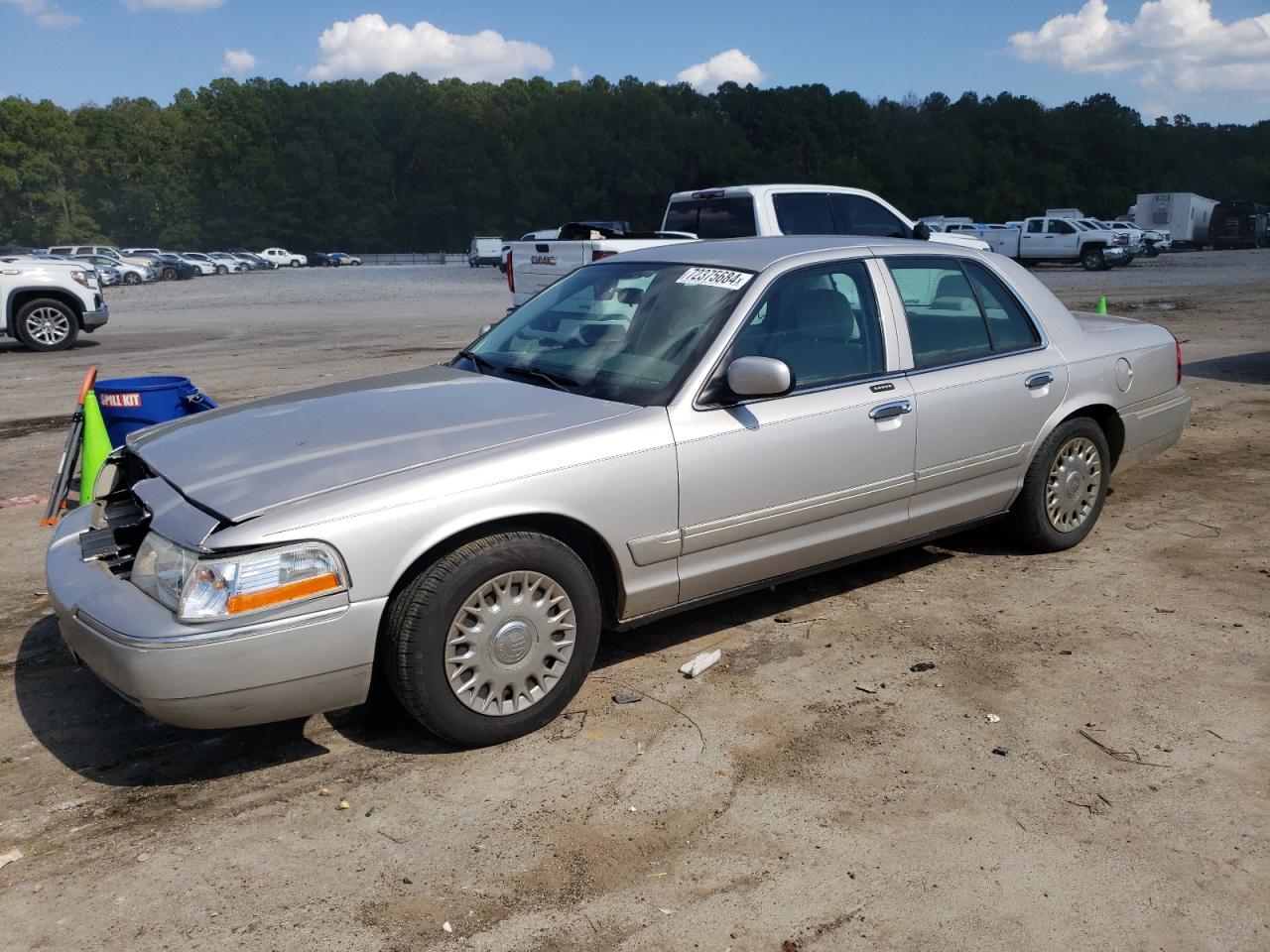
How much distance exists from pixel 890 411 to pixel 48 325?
14.9m

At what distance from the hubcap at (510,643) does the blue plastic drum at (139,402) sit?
9.52ft

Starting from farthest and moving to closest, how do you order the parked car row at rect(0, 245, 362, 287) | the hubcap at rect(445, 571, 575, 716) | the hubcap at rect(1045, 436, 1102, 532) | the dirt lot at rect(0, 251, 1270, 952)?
1. the parked car row at rect(0, 245, 362, 287)
2. the hubcap at rect(1045, 436, 1102, 532)
3. the hubcap at rect(445, 571, 575, 716)
4. the dirt lot at rect(0, 251, 1270, 952)

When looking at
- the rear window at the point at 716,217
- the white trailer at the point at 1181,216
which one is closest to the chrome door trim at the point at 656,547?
the rear window at the point at 716,217

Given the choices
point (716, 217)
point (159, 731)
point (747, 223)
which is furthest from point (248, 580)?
point (716, 217)

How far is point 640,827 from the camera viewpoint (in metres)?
3.21

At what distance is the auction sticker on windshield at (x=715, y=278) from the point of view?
4.44 meters

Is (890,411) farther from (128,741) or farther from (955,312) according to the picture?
(128,741)

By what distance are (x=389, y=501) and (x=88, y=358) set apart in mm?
13408

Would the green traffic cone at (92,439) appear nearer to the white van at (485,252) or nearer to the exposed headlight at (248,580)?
the exposed headlight at (248,580)

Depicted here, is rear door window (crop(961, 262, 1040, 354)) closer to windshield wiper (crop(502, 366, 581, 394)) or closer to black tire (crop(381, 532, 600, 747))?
windshield wiper (crop(502, 366, 581, 394))

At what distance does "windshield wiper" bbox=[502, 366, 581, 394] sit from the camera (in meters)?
4.32

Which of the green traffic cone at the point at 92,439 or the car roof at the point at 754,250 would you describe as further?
the green traffic cone at the point at 92,439

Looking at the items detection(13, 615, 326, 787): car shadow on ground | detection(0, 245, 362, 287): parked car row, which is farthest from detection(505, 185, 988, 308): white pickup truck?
detection(0, 245, 362, 287): parked car row

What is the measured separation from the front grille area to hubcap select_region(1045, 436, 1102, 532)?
13.5 feet
